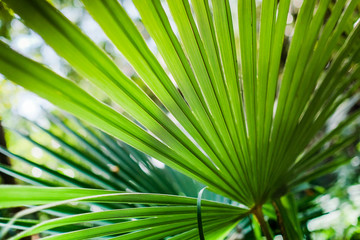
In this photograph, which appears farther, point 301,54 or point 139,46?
point 301,54

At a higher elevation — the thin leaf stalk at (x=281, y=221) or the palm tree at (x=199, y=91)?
the palm tree at (x=199, y=91)

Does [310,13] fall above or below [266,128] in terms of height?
above

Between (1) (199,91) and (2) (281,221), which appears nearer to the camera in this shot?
(1) (199,91)

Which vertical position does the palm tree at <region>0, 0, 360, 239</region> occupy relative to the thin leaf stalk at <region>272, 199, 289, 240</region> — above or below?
above

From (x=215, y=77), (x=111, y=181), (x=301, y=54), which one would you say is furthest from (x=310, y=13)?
(x=111, y=181)

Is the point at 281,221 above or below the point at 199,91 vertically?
below

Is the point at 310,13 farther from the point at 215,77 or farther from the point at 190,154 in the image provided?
the point at 190,154

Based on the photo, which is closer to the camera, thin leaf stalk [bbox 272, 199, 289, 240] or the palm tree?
the palm tree

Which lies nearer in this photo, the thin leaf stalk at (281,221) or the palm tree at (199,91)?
the palm tree at (199,91)
